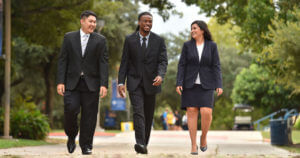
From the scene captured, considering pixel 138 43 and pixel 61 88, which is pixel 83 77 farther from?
pixel 138 43

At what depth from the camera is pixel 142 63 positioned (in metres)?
8.27

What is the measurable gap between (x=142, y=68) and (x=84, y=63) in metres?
0.85

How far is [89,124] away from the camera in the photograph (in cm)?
811

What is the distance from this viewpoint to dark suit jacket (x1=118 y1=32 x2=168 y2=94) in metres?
8.23

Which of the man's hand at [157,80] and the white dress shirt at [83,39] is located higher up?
the white dress shirt at [83,39]

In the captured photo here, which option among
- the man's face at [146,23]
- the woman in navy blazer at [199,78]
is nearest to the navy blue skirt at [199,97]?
the woman in navy blazer at [199,78]

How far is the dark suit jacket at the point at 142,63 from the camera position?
8.23 m

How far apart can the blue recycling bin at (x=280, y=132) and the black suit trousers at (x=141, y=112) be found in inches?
357

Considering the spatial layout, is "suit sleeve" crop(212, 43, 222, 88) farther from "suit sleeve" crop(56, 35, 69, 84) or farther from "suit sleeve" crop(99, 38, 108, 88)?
"suit sleeve" crop(56, 35, 69, 84)

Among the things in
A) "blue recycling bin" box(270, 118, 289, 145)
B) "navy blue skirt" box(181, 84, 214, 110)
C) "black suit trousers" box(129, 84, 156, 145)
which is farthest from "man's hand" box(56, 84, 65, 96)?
"blue recycling bin" box(270, 118, 289, 145)

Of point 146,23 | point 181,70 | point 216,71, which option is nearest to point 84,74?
point 146,23

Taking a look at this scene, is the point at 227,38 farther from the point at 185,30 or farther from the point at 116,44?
the point at 116,44

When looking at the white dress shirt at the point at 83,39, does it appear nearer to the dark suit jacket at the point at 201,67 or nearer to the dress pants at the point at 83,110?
the dress pants at the point at 83,110

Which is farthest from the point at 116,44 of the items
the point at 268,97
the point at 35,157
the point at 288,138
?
the point at 35,157
